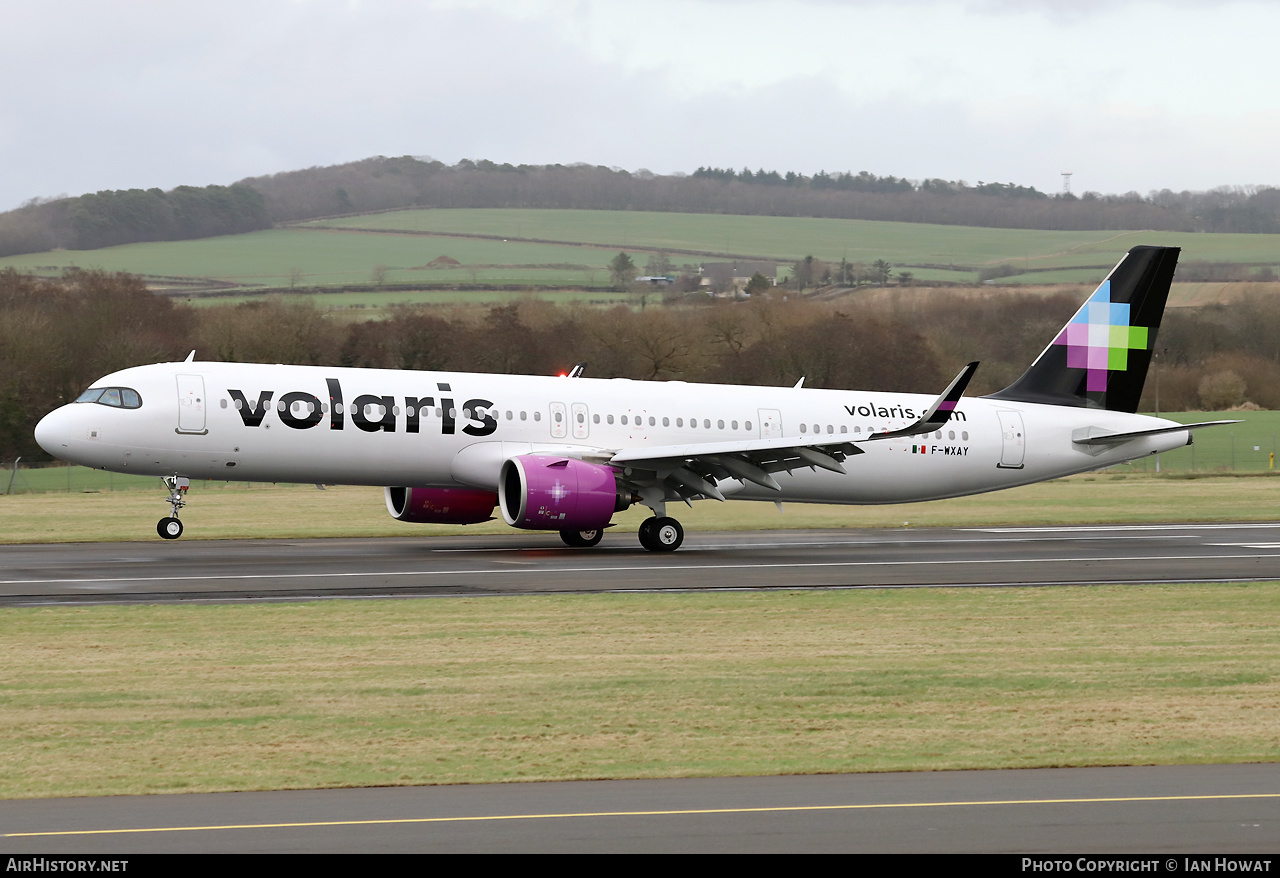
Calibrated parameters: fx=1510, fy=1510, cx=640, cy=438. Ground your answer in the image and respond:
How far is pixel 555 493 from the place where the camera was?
2867cm

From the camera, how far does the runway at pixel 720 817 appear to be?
8.90 m

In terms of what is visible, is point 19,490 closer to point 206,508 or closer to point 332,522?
point 206,508

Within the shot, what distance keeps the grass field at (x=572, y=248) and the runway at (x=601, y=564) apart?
289 feet

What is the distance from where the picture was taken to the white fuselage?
2912 centimetres

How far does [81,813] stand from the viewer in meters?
9.80

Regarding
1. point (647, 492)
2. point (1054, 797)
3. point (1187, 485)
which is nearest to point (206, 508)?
point (647, 492)

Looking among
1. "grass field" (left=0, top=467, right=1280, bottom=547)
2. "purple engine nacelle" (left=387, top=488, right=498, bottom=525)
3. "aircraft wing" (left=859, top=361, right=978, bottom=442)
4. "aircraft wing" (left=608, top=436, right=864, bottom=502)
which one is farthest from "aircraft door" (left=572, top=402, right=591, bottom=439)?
"aircraft wing" (left=859, top=361, right=978, bottom=442)

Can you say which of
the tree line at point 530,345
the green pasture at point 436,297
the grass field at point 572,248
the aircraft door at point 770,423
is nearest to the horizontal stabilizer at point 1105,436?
the aircraft door at point 770,423

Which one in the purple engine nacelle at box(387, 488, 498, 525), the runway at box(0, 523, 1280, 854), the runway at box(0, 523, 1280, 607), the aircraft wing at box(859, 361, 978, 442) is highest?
the aircraft wing at box(859, 361, 978, 442)

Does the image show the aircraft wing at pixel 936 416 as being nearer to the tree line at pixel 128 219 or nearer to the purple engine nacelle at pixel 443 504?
the purple engine nacelle at pixel 443 504

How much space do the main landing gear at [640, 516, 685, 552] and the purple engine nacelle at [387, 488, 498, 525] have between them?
132 inches

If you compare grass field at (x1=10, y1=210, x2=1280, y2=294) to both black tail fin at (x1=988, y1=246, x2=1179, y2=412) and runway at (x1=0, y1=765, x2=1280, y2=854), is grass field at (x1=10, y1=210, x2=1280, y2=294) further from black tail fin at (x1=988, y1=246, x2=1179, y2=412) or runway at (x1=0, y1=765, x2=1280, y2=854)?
runway at (x1=0, y1=765, x2=1280, y2=854)

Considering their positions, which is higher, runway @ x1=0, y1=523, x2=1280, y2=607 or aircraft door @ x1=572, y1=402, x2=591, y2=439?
aircraft door @ x1=572, y1=402, x2=591, y2=439

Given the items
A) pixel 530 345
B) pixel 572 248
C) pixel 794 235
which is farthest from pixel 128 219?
pixel 530 345
